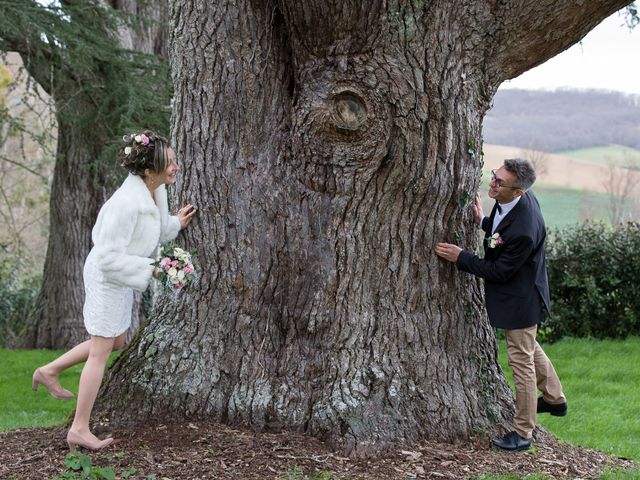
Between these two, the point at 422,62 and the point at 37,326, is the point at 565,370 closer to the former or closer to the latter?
the point at 422,62

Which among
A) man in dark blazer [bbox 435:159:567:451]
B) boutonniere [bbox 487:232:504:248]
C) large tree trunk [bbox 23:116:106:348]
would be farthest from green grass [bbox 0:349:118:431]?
boutonniere [bbox 487:232:504:248]

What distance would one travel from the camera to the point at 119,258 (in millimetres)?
4902

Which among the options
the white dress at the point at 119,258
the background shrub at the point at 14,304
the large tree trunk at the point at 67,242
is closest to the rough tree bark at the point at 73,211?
the large tree trunk at the point at 67,242

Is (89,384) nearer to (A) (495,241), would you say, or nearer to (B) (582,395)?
(A) (495,241)

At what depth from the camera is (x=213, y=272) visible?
5363 millimetres

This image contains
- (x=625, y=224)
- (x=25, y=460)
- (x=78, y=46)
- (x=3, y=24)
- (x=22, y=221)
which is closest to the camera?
(x=25, y=460)

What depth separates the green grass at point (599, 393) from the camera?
709cm

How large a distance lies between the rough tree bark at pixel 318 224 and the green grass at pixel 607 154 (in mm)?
13653

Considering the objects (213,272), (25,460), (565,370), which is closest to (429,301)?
(213,272)

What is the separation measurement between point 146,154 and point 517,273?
8.34 ft

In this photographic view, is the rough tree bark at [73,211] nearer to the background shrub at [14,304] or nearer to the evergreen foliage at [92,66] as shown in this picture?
the evergreen foliage at [92,66]

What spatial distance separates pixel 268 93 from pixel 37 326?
888cm

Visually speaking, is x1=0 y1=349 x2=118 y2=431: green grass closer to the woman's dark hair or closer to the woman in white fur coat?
the woman in white fur coat

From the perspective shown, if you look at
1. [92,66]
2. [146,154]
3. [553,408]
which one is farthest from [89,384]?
[92,66]
